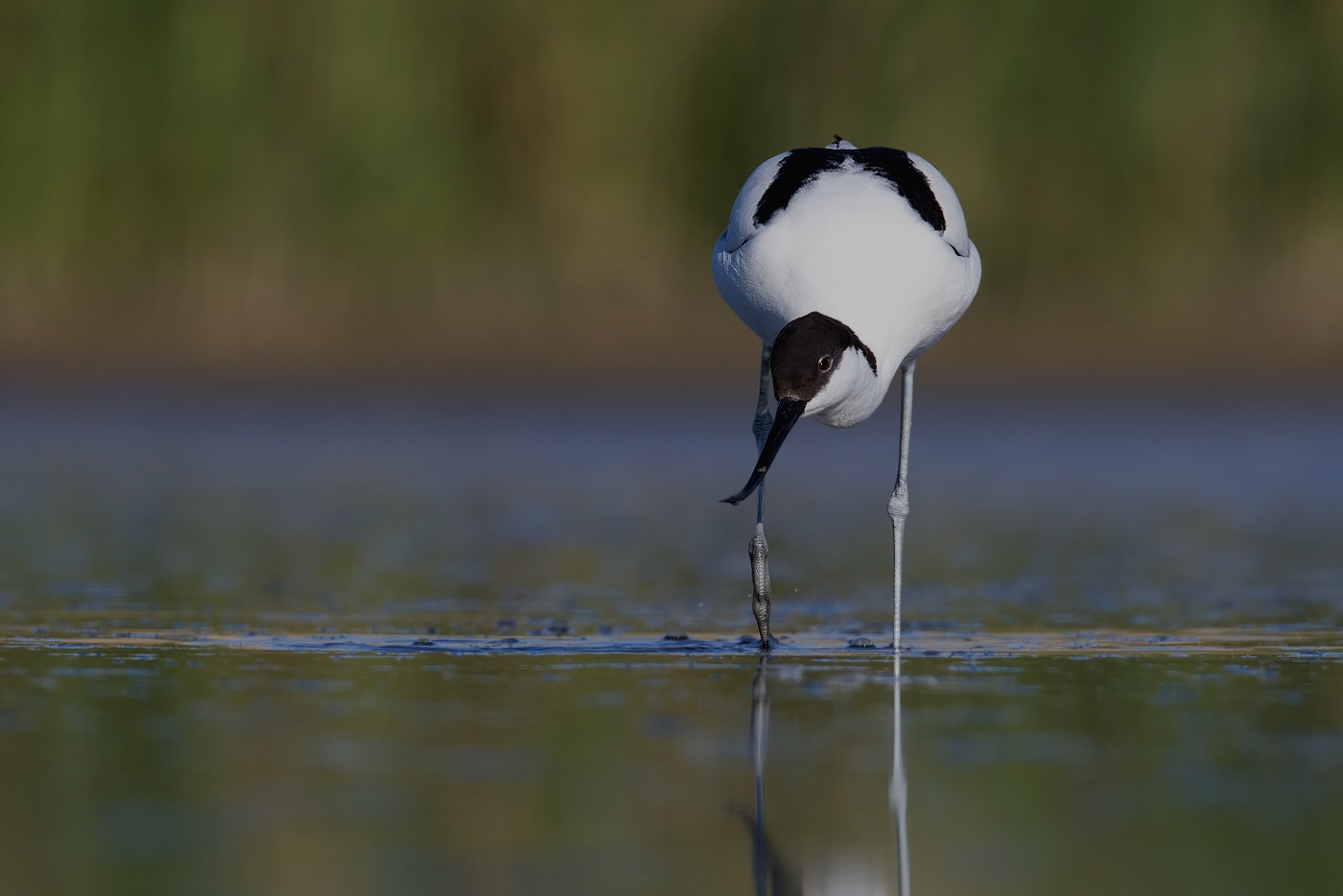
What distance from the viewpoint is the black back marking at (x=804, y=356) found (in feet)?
18.5

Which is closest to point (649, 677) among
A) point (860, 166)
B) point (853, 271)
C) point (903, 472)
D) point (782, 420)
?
point (782, 420)

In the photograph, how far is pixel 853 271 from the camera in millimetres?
6016

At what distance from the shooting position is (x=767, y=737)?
4.44m

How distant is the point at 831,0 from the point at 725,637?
9266 millimetres

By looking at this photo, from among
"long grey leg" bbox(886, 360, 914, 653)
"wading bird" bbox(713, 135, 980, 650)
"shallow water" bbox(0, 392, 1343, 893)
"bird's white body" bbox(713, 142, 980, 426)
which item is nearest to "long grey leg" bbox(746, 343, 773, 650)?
"wading bird" bbox(713, 135, 980, 650)

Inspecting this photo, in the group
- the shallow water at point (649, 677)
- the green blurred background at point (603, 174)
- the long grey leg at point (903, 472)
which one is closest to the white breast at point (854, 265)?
the long grey leg at point (903, 472)

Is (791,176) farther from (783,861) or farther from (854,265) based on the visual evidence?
(783,861)

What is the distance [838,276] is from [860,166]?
0.58 m

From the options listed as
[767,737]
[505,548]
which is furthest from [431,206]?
[767,737]

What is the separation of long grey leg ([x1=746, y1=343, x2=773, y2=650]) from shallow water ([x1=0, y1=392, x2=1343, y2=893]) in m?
0.15

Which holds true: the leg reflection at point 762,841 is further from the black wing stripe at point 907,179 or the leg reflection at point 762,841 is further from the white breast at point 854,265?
the black wing stripe at point 907,179

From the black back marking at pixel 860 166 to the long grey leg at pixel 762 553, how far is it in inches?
21.0

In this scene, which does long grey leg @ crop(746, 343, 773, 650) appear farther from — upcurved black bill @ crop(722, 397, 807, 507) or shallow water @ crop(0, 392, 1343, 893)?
upcurved black bill @ crop(722, 397, 807, 507)

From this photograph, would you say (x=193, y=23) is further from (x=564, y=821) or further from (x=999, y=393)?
(x=564, y=821)
